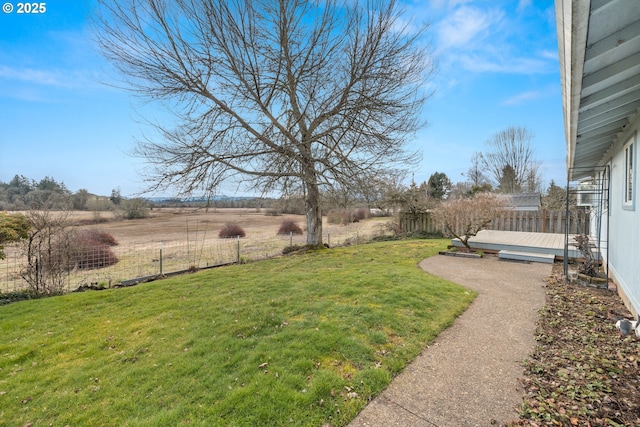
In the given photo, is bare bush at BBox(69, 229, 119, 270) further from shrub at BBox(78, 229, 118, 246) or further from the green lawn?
the green lawn

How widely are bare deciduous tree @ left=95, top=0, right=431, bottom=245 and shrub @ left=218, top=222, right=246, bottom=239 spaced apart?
5567mm

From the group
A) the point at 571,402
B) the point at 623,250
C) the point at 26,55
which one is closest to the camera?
the point at 571,402

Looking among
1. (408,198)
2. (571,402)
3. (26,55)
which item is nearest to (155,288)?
(571,402)

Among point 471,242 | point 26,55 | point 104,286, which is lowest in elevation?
point 104,286

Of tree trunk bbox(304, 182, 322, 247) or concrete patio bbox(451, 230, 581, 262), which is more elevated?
tree trunk bbox(304, 182, 322, 247)

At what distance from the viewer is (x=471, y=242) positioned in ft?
32.4

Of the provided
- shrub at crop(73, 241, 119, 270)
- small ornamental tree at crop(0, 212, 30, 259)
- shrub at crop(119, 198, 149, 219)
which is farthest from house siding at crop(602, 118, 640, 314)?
shrub at crop(73, 241, 119, 270)

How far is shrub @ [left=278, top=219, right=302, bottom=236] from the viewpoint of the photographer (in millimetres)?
16805

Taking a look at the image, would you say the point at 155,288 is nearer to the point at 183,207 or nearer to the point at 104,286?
the point at 104,286

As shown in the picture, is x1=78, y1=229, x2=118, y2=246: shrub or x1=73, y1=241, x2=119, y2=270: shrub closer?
x1=73, y1=241, x2=119, y2=270: shrub

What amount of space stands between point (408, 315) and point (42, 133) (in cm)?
1205

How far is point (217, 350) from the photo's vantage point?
10.4 ft

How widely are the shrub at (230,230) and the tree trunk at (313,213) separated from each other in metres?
5.13

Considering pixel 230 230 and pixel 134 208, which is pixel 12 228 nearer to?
pixel 134 208
